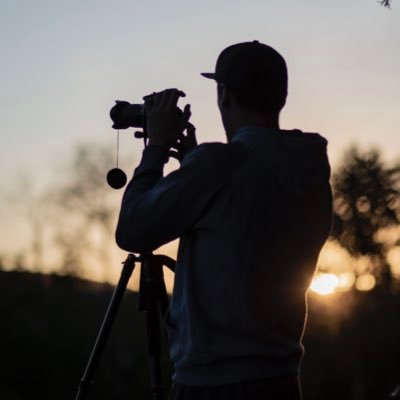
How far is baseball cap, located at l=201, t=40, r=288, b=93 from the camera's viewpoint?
2.44 m

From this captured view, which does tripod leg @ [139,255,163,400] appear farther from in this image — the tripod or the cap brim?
the cap brim

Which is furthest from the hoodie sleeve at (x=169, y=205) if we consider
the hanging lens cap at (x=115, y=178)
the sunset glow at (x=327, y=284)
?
the sunset glow at (x=327, y=284)

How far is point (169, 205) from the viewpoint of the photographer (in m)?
2.29

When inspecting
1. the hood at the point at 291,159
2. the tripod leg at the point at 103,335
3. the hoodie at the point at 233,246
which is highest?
the hood at the point at 291,159

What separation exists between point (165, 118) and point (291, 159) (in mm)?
406

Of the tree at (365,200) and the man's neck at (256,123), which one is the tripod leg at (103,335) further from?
the tree at (365,200)

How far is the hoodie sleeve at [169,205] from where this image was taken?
2279 millimetres

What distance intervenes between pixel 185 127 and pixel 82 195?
1675 inches

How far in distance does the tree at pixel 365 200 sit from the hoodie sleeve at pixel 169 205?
3919 cm

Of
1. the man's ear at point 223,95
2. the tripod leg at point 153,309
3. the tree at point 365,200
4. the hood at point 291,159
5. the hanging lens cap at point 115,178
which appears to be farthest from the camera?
the tree at point 365,200

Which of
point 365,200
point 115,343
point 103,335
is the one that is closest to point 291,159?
point 103,335

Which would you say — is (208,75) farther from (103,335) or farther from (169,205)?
(103,335)

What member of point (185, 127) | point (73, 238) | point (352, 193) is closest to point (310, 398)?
point (352, 193)

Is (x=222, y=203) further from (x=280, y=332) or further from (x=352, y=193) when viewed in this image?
(x=352, y=193)
